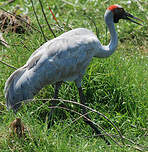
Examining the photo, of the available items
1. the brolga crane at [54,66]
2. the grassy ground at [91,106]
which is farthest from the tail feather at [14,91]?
the grassy ground at [91,106]

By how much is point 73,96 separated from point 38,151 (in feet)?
4.26

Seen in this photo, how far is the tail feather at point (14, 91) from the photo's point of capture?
4.40 metres

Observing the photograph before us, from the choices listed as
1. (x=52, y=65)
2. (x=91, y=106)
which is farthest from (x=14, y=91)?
(x=91, y=106)

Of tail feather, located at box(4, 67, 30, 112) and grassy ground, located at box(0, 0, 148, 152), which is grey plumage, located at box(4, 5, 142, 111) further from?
grassy ground, located at box(0, 0, 148, 152)

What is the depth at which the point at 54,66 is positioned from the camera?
4359mm

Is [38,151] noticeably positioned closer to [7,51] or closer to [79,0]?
[7,51]

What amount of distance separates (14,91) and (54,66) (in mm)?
544

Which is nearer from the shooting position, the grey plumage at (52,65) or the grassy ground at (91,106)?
the grassy ground at (91,106)

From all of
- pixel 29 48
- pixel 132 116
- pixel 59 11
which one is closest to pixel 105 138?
pixel 132 116

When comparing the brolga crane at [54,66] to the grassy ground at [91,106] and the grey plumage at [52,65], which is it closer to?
the grey plumage at [52,65]

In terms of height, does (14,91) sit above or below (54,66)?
below

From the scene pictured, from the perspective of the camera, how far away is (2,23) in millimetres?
6324

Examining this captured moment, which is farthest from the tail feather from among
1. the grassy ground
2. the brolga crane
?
the grassy ground

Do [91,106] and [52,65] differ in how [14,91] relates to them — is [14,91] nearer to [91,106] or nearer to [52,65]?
[52,65]
